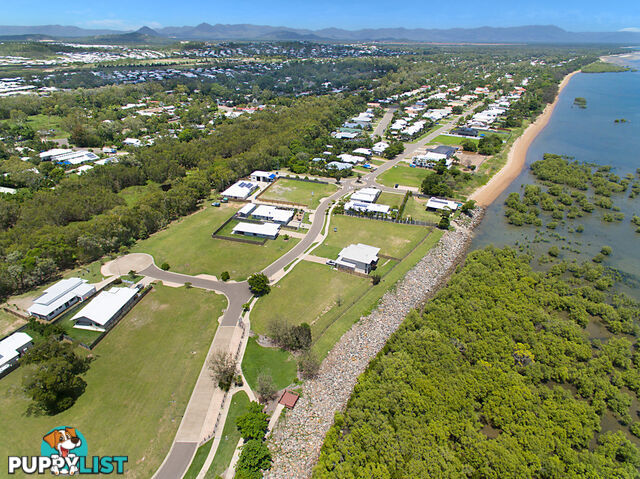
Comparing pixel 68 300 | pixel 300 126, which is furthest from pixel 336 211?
pixel 300 126

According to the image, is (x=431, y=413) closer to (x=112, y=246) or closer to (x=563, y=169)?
(x=112, y=246)

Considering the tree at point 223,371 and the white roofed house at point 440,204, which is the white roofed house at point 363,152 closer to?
the white roofed house at point 440,204

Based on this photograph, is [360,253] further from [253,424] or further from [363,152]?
[363,152]

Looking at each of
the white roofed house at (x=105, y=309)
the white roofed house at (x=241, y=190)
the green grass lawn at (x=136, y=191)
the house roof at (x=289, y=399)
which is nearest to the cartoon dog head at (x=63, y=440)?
the white roofed house at (x=105, y=309)

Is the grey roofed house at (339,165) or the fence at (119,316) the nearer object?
the fence at (119,316)

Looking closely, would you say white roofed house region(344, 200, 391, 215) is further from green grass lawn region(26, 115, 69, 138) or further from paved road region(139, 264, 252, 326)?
green grass lawn region(26, 115, 69, 138)

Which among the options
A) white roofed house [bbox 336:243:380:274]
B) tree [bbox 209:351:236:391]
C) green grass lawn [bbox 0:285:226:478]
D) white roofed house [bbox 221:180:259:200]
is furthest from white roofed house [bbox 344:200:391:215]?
tree [bbox 209:351:236:391]
